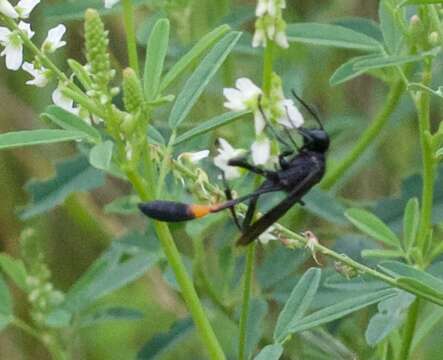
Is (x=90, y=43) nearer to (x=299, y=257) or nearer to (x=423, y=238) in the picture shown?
(x=423, y=238)

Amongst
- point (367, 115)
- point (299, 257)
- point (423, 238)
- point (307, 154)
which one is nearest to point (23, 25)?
point (307, 154)

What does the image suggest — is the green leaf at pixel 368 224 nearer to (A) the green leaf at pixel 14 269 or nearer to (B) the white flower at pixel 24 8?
(B) the white flower at pixel 24 8

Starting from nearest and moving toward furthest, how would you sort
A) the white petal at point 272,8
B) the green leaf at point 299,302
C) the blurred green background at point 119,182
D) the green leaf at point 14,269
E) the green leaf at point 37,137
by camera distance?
the white petal at point 272,8, the green leaf at point 37,137, the green leaf at point 299,302, the green leaf at point 14,269, the blurred green background at point 119,182

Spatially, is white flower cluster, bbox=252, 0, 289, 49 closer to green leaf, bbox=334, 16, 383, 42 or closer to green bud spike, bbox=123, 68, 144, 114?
green bud spike, bbox=123, 68, 144, 114

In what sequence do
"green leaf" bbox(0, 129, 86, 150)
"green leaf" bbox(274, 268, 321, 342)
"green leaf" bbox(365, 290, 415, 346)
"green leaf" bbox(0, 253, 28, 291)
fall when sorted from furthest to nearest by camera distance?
1. "green leaf" bbox(0, 253, 28, 291)
2. "green leaf" bbox(365, 290, 415, 346)
3. "green leaf" bbox(274, 268, 321, 342)
4. "green leaf" bbox(0, 129, 86, 150)

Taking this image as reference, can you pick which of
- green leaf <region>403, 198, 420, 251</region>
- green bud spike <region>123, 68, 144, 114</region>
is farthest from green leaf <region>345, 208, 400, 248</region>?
green bud spike <region>123, 68, 144, 114</region>

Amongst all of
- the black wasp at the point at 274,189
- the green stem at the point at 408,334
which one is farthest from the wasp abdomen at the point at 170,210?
the green stem at the point at 408,334

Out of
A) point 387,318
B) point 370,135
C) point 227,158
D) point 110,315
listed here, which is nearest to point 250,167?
point 227,158
